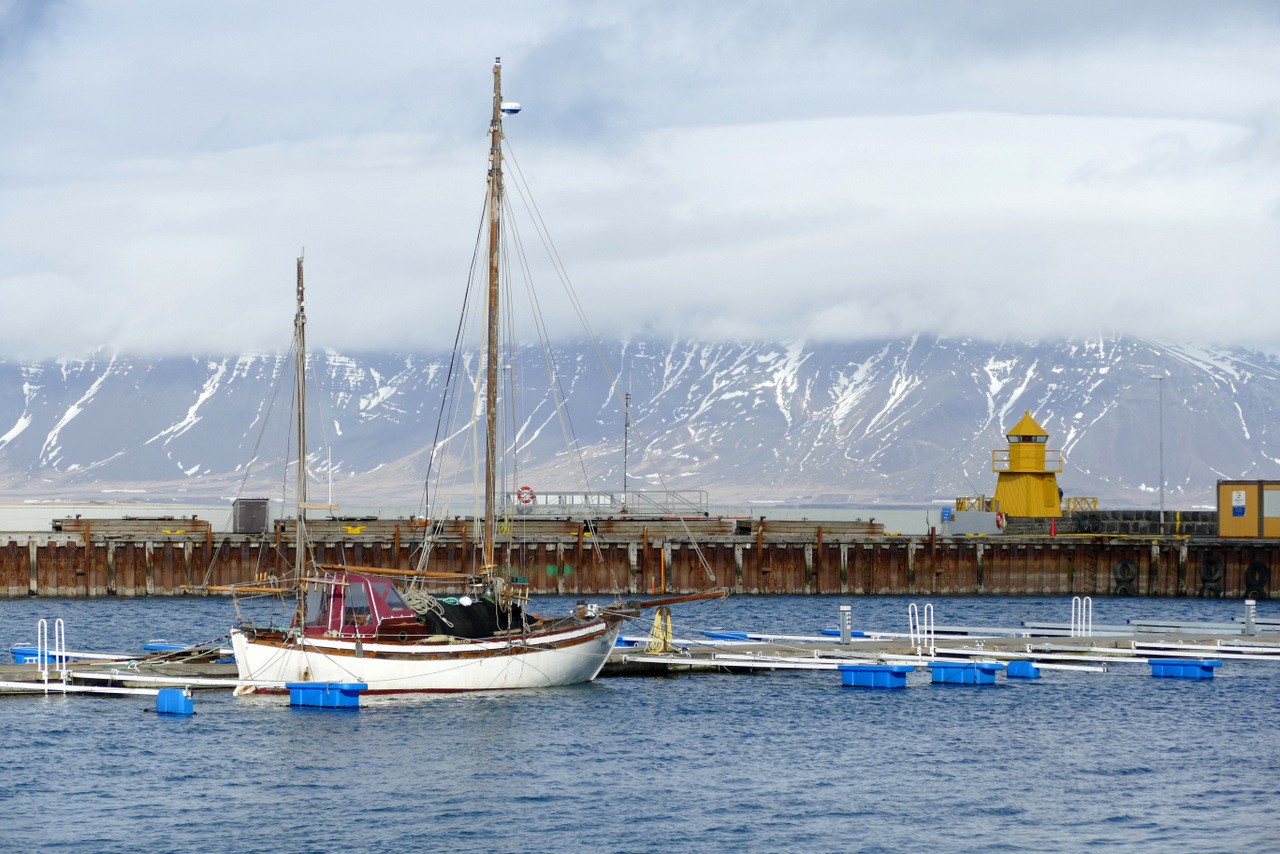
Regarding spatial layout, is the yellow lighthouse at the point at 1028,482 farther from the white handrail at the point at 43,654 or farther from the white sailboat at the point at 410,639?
the white handrail at the point at 43,654

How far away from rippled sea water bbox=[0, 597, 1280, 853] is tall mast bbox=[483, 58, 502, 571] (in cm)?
562

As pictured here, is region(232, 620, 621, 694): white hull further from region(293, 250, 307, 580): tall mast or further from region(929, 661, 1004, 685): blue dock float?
region(929, 661, 1004, 685): blue dock float

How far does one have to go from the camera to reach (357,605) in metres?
47.6

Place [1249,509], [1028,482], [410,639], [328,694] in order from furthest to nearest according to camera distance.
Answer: [1028,482], [1249,509], [410,639], [328,694]

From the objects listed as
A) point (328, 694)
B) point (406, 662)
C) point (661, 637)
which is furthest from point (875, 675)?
point (328, 694)

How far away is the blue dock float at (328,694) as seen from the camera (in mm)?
46469

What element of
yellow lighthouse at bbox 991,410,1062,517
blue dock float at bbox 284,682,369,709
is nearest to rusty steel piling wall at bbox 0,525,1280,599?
yellow lighthouse at bbox 991,410,1062,517

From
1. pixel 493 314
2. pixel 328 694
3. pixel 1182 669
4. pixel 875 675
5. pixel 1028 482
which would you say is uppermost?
pixel 493 314

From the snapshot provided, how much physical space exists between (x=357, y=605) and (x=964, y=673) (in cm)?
2089

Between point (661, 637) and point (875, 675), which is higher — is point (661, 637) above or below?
above

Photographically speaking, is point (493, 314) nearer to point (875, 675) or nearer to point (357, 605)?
point (357, 605)

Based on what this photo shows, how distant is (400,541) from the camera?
8844cm

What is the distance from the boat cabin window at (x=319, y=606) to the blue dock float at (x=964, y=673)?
20765mm

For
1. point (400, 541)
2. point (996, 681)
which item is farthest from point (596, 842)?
point (400, 541)
